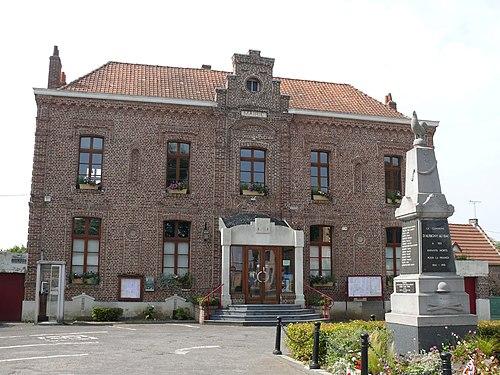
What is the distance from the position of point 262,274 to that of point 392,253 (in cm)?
587

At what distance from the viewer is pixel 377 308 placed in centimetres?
2200

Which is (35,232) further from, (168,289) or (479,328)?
(479,328)

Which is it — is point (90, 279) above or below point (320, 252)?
below

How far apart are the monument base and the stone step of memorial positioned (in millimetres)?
9269

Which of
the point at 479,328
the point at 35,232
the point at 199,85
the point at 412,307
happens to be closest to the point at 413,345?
the point at 412,307

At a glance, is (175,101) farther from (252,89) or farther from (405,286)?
(405,286)

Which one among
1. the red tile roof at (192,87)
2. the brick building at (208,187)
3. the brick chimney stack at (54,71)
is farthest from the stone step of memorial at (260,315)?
the brick chimney stack at (54,71)

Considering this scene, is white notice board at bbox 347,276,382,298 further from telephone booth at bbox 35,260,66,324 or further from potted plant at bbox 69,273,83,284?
telephone booth at bbox 35,260,66,324

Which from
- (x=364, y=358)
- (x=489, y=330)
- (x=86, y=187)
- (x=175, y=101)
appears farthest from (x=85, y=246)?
(x=364, y=358)

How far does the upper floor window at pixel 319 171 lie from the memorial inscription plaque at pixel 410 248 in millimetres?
12247

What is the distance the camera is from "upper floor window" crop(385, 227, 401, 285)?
2288 cm

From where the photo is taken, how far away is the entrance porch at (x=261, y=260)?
20.7m

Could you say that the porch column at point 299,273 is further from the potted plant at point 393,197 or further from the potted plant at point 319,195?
the potted plant at point 393,197

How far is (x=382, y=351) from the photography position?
8523mm
